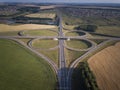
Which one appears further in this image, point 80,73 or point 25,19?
point 25,19

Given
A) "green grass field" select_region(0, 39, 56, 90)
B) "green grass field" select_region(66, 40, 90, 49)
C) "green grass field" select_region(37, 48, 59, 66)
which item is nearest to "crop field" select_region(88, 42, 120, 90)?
"green grass field" select_region(66, 40, 90, 49)

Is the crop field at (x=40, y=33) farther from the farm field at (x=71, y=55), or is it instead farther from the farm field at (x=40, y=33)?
the farm field at (x=71, y=55)

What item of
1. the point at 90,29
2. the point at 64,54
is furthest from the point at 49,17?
the point at 64,54

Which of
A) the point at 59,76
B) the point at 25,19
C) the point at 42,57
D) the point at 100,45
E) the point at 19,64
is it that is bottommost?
the point at 59,76

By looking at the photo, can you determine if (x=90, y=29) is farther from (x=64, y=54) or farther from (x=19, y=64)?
(x=19, y=64)

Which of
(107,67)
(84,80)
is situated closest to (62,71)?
(84,80)

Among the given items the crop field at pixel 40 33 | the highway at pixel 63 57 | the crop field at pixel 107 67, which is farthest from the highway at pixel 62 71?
the crop field at pixel 40 33
